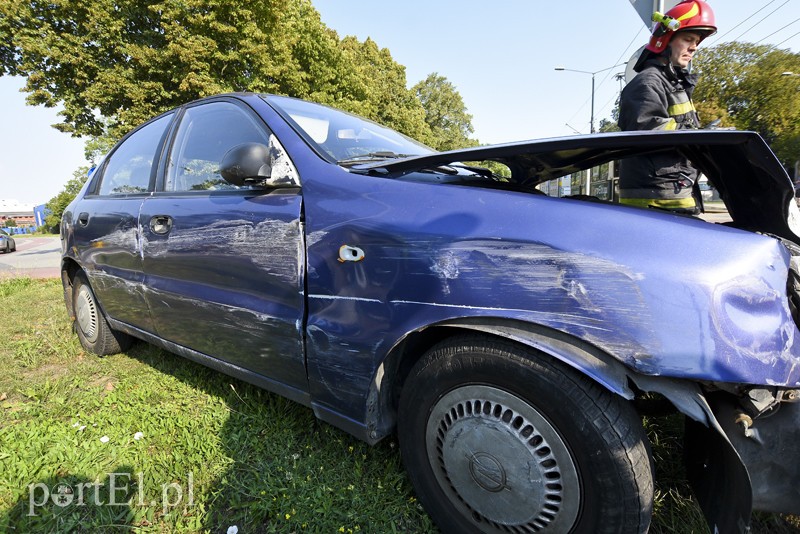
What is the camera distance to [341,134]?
84.4 inches

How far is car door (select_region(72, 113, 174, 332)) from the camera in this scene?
8.35 ft

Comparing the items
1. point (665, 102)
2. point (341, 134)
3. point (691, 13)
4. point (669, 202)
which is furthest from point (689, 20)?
point (341, 134)

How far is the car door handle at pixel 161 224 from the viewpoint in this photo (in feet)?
7.30

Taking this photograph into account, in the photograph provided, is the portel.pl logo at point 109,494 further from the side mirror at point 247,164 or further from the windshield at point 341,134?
the windshield at point 341,134

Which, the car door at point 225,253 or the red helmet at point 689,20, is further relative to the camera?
the red helmet at point 689,20

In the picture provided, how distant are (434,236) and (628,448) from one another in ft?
2.66

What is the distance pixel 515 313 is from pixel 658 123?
1.84 metres

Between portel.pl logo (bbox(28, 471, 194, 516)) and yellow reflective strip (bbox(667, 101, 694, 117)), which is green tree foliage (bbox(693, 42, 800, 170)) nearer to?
yellow reflective strip (bbox(667, 101, 694, 117))

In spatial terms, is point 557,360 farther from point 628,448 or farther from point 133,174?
point 133,174

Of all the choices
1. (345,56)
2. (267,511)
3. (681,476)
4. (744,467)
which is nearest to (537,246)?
(744,467)

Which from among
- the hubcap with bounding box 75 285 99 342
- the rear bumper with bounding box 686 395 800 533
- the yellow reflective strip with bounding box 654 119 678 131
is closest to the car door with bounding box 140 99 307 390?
the hubcap with bounding box 75 285 99 342

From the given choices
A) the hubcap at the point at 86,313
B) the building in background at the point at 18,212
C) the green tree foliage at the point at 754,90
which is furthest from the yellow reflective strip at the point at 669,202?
the building in background at the point at 18,212

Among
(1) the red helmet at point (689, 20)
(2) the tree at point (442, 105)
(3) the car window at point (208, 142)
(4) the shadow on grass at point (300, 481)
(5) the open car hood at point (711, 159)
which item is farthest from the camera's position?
(2) the tree at point (442, 105)

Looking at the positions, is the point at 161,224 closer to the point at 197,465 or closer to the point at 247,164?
the point at 247,164
